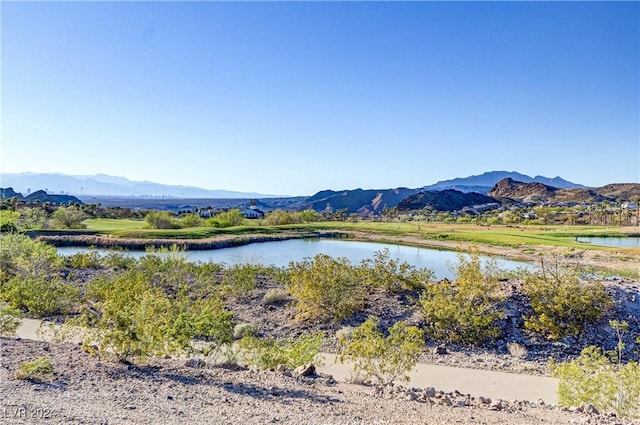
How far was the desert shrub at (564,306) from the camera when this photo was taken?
1077 centimetres

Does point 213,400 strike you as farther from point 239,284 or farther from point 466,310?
point 239,284

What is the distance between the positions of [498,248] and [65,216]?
142 ft

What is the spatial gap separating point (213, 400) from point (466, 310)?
6947mm

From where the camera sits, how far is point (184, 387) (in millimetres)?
6195

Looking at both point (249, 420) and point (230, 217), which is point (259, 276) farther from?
point (230, 217)

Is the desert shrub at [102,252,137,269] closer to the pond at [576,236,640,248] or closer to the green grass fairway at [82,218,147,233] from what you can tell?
the green grass fairway at [82,218,147,233]

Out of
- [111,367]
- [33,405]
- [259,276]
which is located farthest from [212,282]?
[33,405]

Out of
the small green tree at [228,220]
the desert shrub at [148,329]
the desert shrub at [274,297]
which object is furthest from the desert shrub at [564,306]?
the small green tree at [228,220]

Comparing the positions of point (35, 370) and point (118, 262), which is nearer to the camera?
point (35, 370)

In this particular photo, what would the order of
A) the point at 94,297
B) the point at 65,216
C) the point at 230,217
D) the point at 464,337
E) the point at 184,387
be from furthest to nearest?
the point at 230,217 < the point at 65,216 < the point at 94,297 < the point at 464,337 < the point at 184,387

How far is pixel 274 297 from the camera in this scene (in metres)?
13.5

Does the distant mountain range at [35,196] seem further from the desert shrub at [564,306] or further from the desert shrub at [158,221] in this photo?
the desert shrub at [564,306]

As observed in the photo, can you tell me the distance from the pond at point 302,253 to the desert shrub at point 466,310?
→ 12.6 metres

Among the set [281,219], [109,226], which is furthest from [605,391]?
[281,219]
